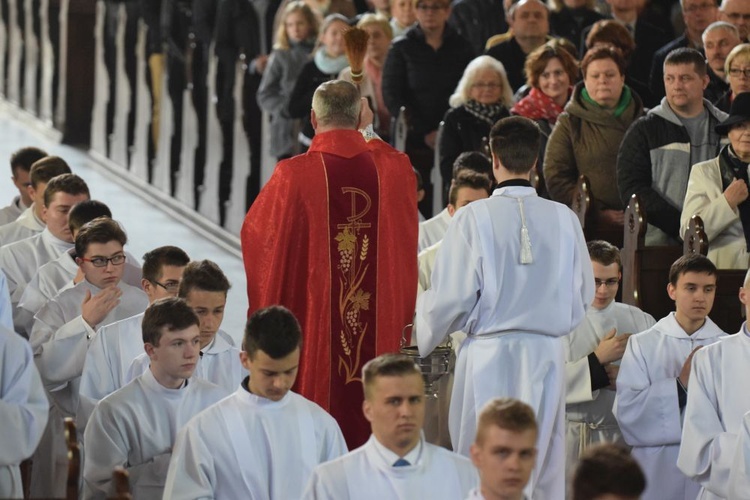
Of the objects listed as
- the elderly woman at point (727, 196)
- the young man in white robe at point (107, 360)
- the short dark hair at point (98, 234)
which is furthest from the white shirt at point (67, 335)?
the elderly woman at point (727, 196)

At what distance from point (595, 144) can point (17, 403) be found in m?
4.52

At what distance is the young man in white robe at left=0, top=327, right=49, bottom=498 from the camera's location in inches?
208

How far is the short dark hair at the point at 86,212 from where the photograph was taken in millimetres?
7867

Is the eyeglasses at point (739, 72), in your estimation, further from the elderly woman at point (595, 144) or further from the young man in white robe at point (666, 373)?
the young man in white robe at point (666, 373)

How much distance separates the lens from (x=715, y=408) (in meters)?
6.57

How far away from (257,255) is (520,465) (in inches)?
103

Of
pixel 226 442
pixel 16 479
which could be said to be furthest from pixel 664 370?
pixel 16 479

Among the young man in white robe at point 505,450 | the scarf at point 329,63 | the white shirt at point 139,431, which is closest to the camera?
the young man in white robe at point 505,450

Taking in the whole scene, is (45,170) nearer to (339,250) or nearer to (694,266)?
(339,250)

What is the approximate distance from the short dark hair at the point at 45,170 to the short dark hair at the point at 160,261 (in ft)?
6.38

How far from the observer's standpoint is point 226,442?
547cm

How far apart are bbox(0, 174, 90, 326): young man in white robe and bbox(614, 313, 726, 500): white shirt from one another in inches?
117

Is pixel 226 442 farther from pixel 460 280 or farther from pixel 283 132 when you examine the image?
pixel 283 132

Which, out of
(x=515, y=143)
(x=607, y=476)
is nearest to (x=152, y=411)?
(x=515, y=143)
